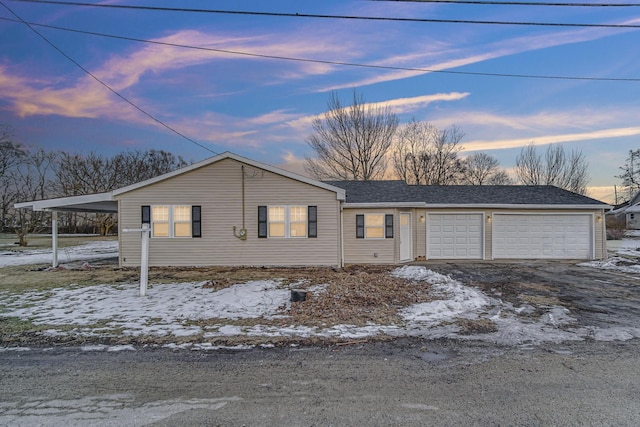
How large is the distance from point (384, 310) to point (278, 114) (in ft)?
50.6

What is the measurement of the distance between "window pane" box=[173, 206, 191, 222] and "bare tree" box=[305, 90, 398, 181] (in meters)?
16.4

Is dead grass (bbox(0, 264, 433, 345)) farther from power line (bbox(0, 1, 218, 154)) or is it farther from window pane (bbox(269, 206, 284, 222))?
power line (bbox(0, 1, 218, 154))

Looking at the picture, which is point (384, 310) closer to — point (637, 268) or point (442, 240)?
point (442, 240)

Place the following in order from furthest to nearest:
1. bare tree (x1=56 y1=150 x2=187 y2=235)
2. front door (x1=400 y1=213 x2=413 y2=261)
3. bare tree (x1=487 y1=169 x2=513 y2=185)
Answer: bare tree (x1=487 y1=169 x2=513 y2=185) → bare tree (x1=56 y1=150 x2=187 y2=235) → front door (x1=400 y1=213 x2=413 y2=261)

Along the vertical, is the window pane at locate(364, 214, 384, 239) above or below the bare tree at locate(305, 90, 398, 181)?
below

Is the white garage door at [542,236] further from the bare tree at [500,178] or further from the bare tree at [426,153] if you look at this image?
the bare tree at [500,178]

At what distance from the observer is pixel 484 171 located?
118ft

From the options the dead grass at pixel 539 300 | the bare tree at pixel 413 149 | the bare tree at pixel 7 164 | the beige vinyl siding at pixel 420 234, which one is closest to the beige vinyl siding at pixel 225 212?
the beige vinyl siding at pixel 420 234

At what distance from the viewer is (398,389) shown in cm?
341

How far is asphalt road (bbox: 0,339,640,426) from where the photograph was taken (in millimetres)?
2879

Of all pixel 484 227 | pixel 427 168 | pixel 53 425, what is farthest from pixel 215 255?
pixel 427 168

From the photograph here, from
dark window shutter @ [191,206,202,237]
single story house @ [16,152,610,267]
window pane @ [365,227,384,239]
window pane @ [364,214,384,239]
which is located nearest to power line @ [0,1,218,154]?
single story house @ [16,152,610,267]

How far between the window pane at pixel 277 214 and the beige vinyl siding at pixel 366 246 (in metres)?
2.62

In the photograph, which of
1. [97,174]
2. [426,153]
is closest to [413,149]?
[426,153]
